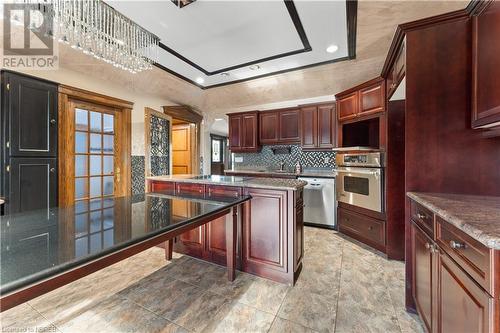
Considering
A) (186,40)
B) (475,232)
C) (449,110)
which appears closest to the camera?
(475,232)

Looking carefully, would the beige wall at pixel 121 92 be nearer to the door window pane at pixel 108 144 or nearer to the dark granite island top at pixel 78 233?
the door window pane at pixel 108 144

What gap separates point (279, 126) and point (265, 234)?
272 centimetres

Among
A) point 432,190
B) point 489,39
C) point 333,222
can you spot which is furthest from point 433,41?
point 333,222

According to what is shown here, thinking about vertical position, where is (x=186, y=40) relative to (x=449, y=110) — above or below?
above

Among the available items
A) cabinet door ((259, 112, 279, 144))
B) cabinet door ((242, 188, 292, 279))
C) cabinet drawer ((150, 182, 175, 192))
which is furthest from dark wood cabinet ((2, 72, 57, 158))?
cabinet door ((259, 112, 279, 144))

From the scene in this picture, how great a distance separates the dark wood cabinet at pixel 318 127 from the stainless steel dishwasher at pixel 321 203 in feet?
2.26

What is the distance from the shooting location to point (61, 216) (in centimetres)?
126

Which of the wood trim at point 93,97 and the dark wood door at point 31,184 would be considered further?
the wood trim at point 93,97

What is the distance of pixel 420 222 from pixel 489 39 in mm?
1205

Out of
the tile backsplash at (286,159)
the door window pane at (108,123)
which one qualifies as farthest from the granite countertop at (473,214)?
the door window pane at (108,123)

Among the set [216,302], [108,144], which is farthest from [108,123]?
[216,302]

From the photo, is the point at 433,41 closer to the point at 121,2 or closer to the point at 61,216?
the point at 121,2

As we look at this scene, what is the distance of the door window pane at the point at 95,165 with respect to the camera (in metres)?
3.13

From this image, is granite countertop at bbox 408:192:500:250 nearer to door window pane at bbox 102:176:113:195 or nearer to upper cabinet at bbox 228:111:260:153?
upper cabinet at bbox 228:111:260:153
